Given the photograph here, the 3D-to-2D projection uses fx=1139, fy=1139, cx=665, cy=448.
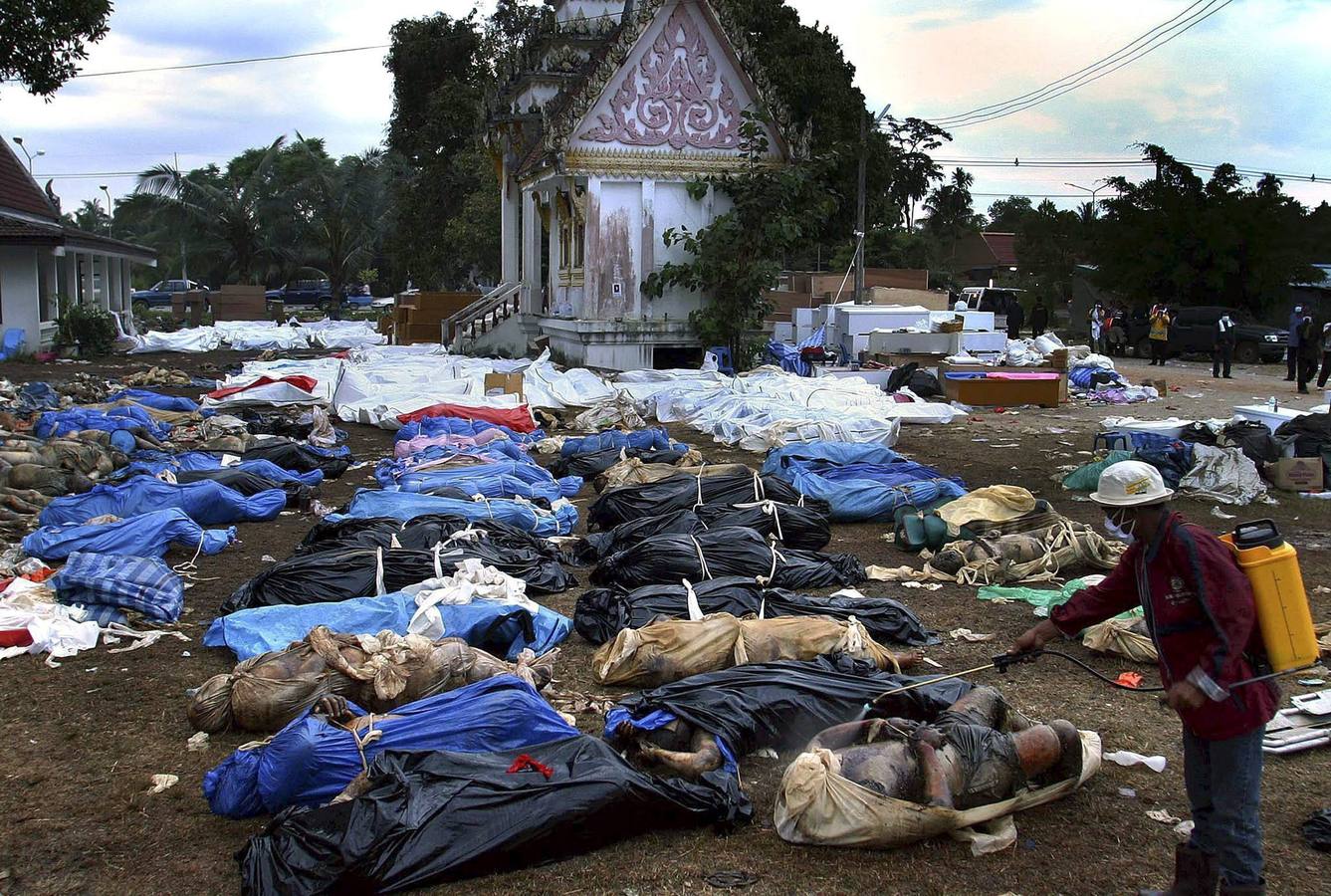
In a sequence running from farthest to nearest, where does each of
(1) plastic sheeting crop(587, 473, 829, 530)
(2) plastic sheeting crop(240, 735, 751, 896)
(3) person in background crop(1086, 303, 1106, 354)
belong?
(3) person in background crop(1086, 303, 1106, 354)
(1) plastic sheeting crop(587, 473, 829, 530)
(2) plastic sheeting crop(240, 735, 751, 896)

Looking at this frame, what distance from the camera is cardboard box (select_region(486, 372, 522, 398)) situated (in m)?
16.2

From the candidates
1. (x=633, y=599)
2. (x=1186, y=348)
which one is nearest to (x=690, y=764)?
(x=633, y=599)

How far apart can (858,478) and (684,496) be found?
1.89m

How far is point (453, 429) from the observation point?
1363 cm

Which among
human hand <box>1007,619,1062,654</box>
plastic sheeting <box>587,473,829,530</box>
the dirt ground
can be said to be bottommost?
the dirt ground

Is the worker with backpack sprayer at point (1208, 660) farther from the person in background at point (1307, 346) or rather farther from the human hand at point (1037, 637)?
the person in background at point (1307, 346)

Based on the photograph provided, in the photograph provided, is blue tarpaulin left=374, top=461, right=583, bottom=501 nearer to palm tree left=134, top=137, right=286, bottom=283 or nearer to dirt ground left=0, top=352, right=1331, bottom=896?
dirt ground left=0, top=352, right=1331, bottom=896

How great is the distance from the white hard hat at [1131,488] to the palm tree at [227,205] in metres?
42.3

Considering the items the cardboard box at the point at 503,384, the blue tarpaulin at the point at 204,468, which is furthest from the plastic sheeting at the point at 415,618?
the cardboard box at the point at 503,384

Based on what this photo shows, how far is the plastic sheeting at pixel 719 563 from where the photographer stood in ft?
23.4

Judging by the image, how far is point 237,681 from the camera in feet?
16.6

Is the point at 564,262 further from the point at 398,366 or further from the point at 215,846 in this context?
the point at 215,846

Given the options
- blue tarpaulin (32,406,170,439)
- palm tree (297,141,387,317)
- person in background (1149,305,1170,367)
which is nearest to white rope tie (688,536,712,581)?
blue tarpaulin (32,406,170,439)

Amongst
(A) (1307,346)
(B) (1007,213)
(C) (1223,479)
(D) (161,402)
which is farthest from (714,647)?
(B) (1007,213)
